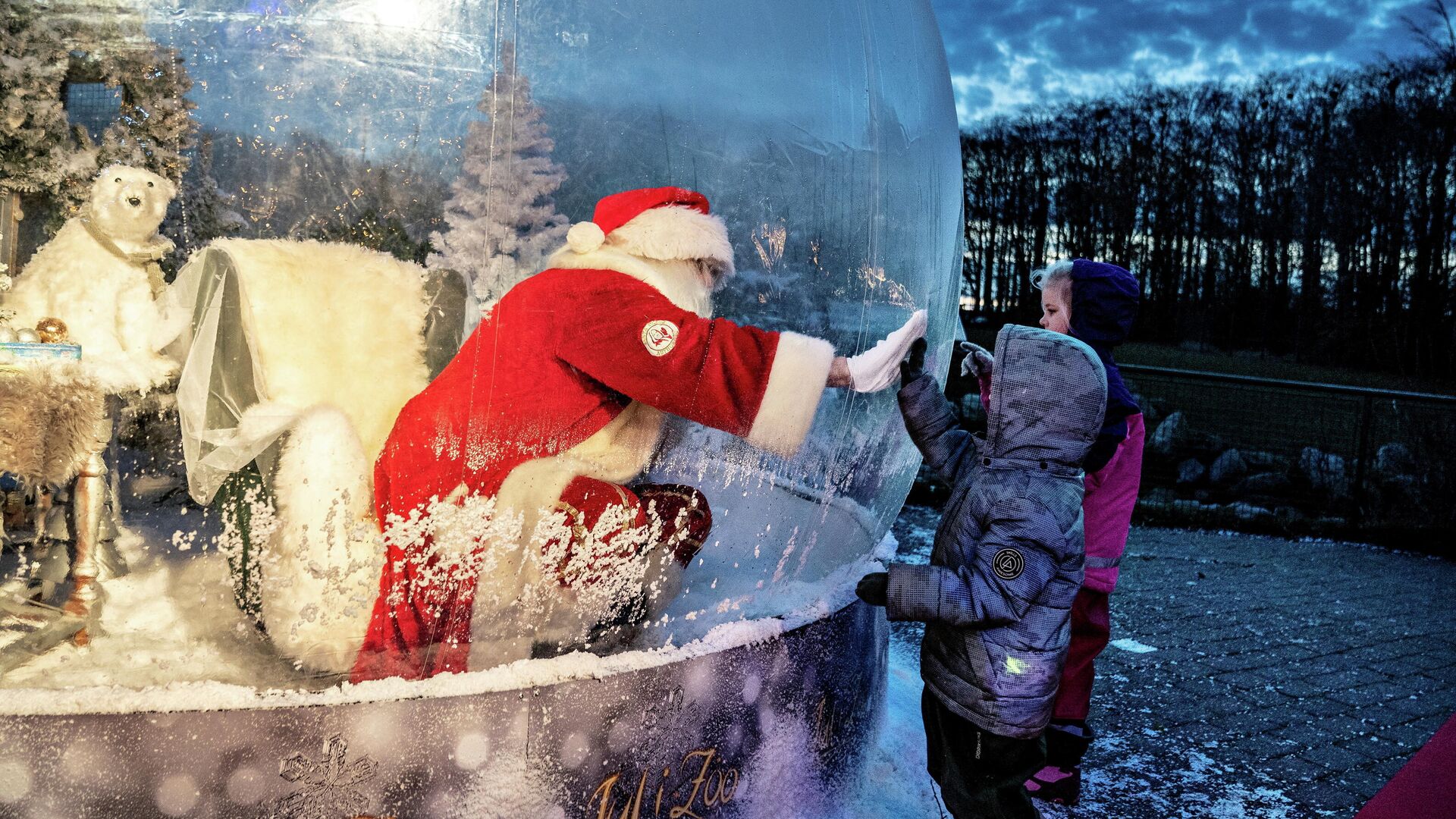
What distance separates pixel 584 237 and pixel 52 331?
38.4 inches

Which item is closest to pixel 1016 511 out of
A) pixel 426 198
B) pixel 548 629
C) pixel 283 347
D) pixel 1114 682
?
pixel 548 629

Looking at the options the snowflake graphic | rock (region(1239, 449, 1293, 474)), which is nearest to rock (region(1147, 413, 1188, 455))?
rock (region(1239, 449, 1293, 474))

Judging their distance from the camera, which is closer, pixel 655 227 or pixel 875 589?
pixel 655 227

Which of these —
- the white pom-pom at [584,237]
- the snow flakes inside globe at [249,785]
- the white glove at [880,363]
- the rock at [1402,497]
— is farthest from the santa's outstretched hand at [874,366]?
the rock at [1402,497]

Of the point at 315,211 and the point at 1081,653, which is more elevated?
the point at 315,211

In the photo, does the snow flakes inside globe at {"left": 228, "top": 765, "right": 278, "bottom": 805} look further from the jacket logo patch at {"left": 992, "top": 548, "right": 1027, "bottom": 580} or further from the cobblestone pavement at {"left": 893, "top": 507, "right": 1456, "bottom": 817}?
the cobblestone pavement at {"left": 893, "top": 507, "right": 1456, "bottom": 817}

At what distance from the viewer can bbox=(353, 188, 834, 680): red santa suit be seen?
207cm

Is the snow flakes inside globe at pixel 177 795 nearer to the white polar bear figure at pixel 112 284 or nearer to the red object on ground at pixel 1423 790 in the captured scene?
the white polar bear figure at pixel 112 284

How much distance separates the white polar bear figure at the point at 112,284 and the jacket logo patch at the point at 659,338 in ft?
2.83

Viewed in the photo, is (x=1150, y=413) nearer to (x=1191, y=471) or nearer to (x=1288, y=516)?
(x=1191, y=471)

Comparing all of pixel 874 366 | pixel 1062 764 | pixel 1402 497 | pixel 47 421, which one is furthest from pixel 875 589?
pixel 1402 497

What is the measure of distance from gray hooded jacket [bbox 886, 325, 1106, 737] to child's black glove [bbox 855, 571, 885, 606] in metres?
0.02

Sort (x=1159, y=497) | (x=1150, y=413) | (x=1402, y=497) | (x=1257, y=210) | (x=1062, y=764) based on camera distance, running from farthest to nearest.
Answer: (x=1257, y=210), (x=1150, y=413), (x=1159, y=497), (x=1402, y=497), (x=1062, y=764)

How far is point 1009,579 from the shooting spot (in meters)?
2.40
